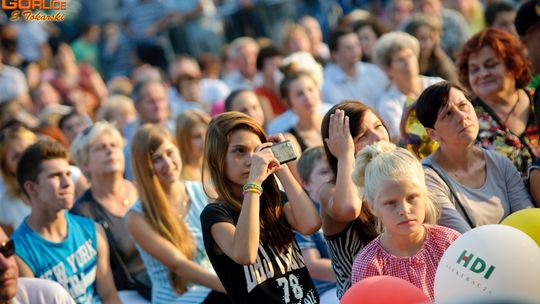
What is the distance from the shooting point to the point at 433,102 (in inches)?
200

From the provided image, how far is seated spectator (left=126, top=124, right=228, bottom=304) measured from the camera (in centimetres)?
607

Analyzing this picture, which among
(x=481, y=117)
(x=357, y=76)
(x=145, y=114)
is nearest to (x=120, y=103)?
(x=145, y=114)

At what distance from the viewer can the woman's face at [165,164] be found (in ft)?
20.6

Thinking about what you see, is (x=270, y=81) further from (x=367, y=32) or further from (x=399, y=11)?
(x=399, y=11)

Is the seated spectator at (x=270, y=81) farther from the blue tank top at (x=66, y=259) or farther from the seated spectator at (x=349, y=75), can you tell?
the blue tank top at (x=66, y=259)

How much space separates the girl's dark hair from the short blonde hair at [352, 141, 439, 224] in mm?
705

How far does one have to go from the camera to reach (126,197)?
281 inches

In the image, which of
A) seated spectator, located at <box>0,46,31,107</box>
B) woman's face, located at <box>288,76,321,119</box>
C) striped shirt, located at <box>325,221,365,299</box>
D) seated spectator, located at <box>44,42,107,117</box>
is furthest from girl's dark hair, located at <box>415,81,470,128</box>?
seated spectator, located at <box>0,46,31,107</box>

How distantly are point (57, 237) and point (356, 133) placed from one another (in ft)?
7.22

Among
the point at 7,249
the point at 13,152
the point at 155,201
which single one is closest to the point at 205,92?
the point at 13,152

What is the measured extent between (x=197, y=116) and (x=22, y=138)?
54.4 inches

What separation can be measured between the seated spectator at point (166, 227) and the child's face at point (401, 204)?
77.2 inches

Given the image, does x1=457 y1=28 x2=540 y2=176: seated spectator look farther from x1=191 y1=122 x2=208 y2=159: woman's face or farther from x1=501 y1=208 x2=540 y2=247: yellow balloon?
x1=191 y1=122 x2=208 y2=159: woman's face

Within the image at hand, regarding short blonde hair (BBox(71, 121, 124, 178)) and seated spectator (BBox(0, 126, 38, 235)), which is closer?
short blonde hair (BBox(71, 121, 124, 178))
